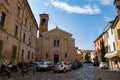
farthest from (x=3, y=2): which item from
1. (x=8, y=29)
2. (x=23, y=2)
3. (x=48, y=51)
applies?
(x=48, y=51)

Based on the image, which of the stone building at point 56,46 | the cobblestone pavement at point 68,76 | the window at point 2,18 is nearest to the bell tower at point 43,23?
the stone building at point 56,46

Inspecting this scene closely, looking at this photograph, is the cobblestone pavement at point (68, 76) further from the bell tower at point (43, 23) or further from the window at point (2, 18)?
the bell tower at point (43, 23)

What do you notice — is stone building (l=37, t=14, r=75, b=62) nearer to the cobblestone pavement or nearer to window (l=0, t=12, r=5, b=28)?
the cobblestone pavement

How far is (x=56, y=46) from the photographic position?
4281 centimetres

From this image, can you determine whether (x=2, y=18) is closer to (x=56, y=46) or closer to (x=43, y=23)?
(x=56, y=46)

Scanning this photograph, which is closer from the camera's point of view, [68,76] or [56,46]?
[68,76]

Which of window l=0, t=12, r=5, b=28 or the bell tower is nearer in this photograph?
window l=0, t=12, r=5, b=28

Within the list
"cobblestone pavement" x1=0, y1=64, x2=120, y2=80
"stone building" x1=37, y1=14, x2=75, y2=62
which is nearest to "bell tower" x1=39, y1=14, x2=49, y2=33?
"stone building" x1=37, y1=14, x2=75, y2=62

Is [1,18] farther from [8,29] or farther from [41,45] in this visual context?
[41,45]

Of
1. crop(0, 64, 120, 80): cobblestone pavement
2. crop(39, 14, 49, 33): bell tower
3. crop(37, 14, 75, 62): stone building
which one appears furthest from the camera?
crop(39, 14, 49, 33): bell tower

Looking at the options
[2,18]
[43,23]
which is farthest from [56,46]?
[2,18]

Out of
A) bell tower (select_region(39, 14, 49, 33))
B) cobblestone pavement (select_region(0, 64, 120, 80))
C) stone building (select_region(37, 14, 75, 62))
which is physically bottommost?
cobblestone pavement (select_region(0, 64, 120, 80))

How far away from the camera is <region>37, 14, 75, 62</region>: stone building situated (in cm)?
4184

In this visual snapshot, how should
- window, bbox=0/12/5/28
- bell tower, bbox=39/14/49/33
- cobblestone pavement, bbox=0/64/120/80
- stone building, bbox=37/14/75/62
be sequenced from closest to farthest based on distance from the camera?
cobblestone pavement, bbox=0/64/120/80 < window, bbox=0/12/5/28 < stone building, bbox=37/14/75/62 < bell tower, bbox=39/14/49/33
